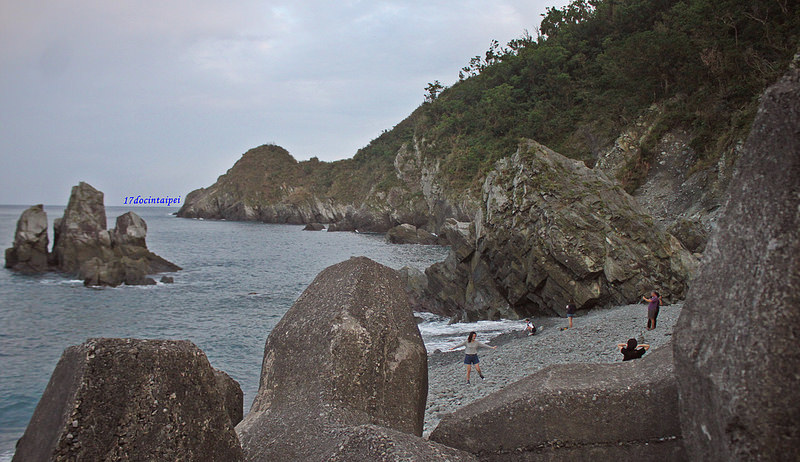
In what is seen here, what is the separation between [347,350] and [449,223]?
31533mm

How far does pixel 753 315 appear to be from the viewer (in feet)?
9.10

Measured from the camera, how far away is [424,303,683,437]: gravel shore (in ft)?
46.9

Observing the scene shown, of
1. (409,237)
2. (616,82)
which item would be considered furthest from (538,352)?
(409,237)

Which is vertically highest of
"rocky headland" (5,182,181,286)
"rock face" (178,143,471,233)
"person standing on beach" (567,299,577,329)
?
"rock face" (178,143,471,233)

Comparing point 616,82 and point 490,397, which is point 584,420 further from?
point 616,82

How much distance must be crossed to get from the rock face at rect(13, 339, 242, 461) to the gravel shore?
8.84 metres

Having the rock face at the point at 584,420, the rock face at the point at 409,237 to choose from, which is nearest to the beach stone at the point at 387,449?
the rock face at the point at 584,420

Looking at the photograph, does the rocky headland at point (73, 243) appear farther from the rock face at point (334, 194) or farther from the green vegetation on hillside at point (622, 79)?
the rock face at point (334, 194)

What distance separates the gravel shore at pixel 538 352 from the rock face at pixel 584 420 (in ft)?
25.7

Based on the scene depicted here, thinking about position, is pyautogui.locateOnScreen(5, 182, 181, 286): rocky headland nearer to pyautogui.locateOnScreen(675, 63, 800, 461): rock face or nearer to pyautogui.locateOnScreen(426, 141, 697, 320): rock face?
pyautogui.locateOnScreen(426, 141, 697, 320): rock face

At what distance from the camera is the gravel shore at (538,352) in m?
14.3

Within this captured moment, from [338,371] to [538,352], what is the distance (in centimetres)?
1343

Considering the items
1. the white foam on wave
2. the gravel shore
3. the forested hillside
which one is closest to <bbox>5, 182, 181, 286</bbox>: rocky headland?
the white foam on wave

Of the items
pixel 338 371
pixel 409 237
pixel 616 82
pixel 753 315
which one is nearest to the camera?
pixel 753 315
